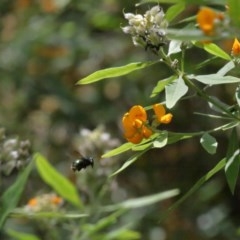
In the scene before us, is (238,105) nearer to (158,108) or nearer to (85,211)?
(158,108)

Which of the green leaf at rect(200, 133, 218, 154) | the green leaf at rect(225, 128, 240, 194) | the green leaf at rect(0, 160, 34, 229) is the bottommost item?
the green leaf at rect(0, 160, 34, 229)

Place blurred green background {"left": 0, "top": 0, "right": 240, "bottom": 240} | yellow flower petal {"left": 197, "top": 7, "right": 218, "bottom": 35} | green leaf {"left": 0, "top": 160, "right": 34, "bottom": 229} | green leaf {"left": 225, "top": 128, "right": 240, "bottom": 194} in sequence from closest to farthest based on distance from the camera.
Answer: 1. yellow flower petal {"left": 197, "top": 7, "right": 218, "bottom": 35}
2. green leaf {"left": 225, "top": 128, "right": 240, "bottom": 194}
3. green leaf {"left": 0, "top": 160, "right": 34, "bottom": 229}
4. blurred green background {"left": 0, "top": 0, "right": 240, "bottom": 240}

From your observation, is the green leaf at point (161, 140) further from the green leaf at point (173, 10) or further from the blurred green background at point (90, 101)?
the blurred green background at point (90, 101)

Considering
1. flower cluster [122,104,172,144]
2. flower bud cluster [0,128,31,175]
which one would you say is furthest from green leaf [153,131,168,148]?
flower bud cluster [0,128,31,175]

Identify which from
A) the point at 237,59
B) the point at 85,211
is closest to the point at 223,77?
the point at 237,59

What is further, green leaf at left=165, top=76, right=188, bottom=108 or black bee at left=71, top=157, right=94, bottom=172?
black bee at left=71, top=157, right=94, bottom=172

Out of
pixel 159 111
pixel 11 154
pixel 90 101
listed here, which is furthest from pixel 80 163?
pixel 90 101

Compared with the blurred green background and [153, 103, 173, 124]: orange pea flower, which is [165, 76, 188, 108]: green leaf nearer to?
[153, 103, 173, 124]: orange pea flower
